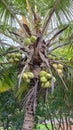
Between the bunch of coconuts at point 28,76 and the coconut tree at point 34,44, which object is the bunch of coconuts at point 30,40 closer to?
the coconut tree at point 34,44

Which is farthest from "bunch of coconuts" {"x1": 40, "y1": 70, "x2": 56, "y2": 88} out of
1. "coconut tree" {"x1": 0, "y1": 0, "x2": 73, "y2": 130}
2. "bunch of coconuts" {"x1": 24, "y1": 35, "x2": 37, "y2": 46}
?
"bunch of coconuts" {"x1": 24, "y1": 35, "x2": 37, "y2": 46}

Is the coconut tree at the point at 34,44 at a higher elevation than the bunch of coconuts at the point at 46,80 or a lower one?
higher

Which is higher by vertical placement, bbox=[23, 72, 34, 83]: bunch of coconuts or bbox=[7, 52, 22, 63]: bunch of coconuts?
bbox=[7, 52, 22, 63]: bunch of coconuts

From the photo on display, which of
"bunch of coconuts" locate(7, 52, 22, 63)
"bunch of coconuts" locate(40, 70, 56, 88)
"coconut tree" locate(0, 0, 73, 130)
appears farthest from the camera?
"bunch of coconuts" locate(7, 52, 22, 63)

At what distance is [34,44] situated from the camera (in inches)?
205

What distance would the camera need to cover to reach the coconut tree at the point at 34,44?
5020mm

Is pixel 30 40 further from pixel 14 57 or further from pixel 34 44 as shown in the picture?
pixel 14 57

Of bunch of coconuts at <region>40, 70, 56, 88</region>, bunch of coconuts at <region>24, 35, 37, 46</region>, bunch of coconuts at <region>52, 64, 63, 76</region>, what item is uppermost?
bunch of coconuts at <region>24, 35, 37, 46</region>

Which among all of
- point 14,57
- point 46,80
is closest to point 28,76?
point 46,80

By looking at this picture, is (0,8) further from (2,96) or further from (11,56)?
(2,96)

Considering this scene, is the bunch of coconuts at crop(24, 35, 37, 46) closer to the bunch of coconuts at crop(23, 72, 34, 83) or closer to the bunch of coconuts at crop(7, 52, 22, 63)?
the bunch of coconuts at crop(7, 52, 22, 63)

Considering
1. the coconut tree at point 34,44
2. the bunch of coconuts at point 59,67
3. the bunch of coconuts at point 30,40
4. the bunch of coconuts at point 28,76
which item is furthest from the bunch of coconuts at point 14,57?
the bunch of coconuts at point 59,67

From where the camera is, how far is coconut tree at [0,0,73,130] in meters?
5.02

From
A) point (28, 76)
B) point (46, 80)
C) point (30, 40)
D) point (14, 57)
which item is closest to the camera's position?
point (46, 80)
